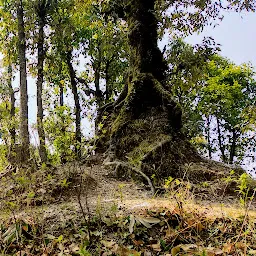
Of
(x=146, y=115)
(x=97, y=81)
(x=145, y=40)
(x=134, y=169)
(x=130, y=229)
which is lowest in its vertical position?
(x=130, y=229)

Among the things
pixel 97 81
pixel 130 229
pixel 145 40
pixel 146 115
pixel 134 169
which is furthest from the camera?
pixel 97 81

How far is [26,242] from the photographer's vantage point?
9.11ft

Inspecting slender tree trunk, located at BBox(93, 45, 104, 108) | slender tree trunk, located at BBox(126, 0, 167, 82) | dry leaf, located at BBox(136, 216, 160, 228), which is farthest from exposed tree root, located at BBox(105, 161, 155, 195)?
slender tree trunk, located at BBox(93, 45, 104, 108)

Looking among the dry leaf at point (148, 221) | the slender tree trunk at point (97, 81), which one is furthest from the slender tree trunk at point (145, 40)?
the slender tree trunk at point (97, 81)

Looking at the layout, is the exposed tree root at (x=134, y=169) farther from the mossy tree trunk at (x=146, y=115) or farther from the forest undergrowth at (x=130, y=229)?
the forest undergrowth at (x=130, y=229)

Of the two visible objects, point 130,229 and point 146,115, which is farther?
point 146,115

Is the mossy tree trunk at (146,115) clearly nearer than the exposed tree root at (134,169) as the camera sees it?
No

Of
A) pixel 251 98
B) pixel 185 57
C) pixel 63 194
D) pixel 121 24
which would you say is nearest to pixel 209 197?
pixel 63 194

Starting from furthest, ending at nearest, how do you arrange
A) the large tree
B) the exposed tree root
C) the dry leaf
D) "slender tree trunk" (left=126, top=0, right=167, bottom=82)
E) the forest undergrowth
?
Answer: "slender tree trunk" (left=126, top=0, right=167, bottom=82)
the large tree
the exposed tree root
the dry leaf
the forest undergrowth

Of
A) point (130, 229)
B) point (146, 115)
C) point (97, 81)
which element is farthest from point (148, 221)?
point (97, 81)

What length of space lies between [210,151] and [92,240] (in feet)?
52.8

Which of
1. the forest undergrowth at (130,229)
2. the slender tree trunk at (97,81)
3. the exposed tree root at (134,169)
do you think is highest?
A: the slender tree trunk at (97,81)

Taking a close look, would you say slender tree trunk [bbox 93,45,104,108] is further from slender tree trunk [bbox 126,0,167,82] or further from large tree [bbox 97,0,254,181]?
slender tree trunk [bbox 126,0,167,82]

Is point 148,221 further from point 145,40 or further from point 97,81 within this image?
point 97,81
